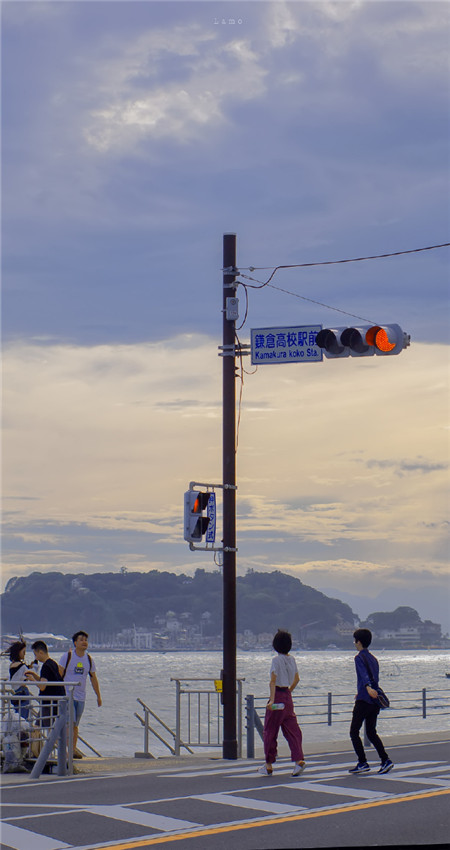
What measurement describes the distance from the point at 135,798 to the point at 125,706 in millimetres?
92519

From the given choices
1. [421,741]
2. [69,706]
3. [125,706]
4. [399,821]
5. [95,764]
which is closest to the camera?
[399,821]

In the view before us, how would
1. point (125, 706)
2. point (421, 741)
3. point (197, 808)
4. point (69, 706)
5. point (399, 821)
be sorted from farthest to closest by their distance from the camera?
1. point (125, 706)
2. point (421, 741)
3. point (69, 706)
4. point (197, 808)
5. point (399, 821)

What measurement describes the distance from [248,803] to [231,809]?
1.26ft


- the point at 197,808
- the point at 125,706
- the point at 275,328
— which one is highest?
the point at 275,328

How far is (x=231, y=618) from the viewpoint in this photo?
1600 centimetres

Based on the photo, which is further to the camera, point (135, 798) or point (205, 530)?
point (205, 530)

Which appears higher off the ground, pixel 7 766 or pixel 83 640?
pixel 83 640

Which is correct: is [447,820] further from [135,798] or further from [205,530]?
[205,530]

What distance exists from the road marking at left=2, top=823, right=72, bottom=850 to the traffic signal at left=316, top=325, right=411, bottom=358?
7.43 meters

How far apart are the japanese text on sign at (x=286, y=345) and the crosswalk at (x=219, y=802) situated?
5.94 meters

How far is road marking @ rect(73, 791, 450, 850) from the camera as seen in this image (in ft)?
26.6

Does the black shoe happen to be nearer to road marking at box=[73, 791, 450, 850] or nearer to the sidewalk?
road marking at box=[73, 791, 450, 850]

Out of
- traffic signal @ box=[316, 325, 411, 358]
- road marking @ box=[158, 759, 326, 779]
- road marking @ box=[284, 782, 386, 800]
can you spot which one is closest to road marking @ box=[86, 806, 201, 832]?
road marking @ box=[284, 782, 386, 800]

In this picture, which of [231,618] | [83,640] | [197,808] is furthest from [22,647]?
[197,808]
